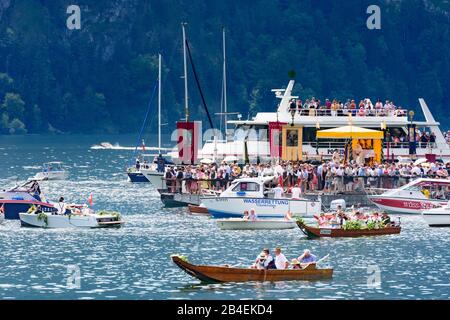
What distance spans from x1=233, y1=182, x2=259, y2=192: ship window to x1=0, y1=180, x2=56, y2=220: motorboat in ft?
32.1

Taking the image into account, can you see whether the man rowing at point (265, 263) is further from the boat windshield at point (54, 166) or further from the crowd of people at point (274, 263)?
the boat windshield at point (54, 166)

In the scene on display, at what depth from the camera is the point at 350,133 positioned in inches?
3836

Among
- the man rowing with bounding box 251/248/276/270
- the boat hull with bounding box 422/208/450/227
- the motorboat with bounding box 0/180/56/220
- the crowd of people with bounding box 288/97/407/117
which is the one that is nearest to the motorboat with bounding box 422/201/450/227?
the boat hull with bounding box 422/208/450/227

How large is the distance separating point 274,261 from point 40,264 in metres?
11.6

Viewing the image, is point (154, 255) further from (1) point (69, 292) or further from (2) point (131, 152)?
(2) point (131, 152)

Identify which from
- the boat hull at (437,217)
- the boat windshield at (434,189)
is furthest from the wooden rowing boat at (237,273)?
the boat windshield at (434,189)

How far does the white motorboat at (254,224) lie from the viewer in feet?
253

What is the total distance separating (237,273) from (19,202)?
2732 cm

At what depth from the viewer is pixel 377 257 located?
6788cm

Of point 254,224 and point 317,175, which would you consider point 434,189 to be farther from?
point 254,224

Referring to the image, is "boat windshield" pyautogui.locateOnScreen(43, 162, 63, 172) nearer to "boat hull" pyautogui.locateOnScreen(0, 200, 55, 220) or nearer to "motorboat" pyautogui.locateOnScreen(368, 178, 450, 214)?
"boat hull" pyautogui.locateOnScreen(0, 200, 55, 220)

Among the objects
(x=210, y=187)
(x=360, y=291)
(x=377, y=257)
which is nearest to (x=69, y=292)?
(x=360, y=291)

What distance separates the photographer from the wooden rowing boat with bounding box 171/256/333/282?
58750 mm

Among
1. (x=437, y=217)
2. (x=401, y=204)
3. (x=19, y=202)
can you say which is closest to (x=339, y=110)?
(x=401, y=204)
